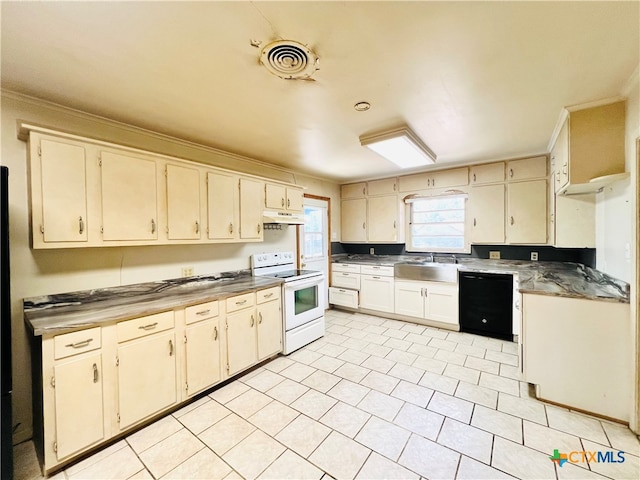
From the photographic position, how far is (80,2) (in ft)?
3.70

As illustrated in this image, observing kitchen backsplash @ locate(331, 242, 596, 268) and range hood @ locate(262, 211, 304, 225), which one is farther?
range hood @ locate(262, 211, 304, 225)

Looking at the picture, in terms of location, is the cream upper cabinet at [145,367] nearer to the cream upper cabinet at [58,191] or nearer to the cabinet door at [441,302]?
the cream upper cabinet at [58,191]

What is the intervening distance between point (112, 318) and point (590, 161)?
148 inches

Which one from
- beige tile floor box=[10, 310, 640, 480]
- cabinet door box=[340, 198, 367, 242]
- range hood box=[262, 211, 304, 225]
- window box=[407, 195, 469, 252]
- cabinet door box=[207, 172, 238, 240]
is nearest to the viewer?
beige tile floor box=[10, 310, 640, 480]

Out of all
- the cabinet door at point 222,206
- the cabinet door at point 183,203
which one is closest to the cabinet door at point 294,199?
the cabinet door at point 222,206

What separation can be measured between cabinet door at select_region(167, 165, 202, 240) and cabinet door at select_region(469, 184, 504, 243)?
12.2 ft

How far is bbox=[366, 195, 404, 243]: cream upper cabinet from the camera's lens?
4.60 m

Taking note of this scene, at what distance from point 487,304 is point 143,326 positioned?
12.6 feet

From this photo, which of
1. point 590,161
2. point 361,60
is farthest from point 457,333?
point 361,60

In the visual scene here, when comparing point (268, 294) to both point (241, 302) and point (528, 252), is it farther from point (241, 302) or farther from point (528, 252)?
point (528, 252)

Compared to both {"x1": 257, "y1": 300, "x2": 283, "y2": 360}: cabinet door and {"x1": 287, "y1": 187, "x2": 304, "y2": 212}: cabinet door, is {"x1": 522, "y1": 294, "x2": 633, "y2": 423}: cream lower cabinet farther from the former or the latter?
{"x1": 287, "y1": 187, "x2": 304, "y2": 212}: cabinet door

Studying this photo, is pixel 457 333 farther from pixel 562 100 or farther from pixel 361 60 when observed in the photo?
pixel 361 60


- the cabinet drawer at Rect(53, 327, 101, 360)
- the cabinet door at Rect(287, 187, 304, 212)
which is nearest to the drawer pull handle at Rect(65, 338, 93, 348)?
the cabinet drawer at Rect(53, 327, 101, 360)

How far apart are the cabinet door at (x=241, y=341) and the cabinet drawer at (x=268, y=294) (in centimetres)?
15
